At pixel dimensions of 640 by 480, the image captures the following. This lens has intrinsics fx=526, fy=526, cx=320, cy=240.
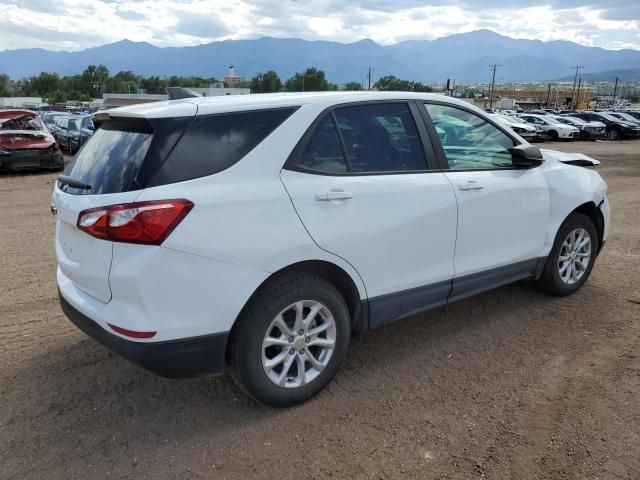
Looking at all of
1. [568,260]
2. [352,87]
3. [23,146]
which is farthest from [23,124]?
[352,87]

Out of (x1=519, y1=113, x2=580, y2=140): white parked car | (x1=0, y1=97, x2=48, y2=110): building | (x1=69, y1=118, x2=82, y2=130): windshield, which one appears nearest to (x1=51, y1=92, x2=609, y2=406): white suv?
(x1=69, y1=118, x2=82, y2=130): windshield

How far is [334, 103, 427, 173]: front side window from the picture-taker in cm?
317

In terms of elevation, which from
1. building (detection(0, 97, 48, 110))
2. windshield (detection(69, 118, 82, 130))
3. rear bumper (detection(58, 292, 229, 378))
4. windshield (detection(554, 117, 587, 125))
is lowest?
building (detection(0, 97, 48, 110))

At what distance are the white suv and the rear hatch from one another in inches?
0.4

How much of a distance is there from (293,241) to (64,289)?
1369 mm

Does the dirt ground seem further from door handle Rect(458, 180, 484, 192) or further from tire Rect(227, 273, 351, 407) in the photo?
door handle Rect(458, 180, 484, 192)

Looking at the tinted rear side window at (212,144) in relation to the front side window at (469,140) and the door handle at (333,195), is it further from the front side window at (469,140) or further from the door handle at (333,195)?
the front side window at (469,140)

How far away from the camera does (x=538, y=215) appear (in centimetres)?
414

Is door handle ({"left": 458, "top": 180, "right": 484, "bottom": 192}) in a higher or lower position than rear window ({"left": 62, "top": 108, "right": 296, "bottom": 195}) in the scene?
lower

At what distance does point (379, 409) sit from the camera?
3.05 m

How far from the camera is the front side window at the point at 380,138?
317 centimetres

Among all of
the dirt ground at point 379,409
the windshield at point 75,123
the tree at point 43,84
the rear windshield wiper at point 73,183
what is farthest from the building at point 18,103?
the dirt ground at point 379,409

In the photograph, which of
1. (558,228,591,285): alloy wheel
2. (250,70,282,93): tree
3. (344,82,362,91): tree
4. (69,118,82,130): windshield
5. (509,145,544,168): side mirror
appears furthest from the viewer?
(250,70,282,93): tree

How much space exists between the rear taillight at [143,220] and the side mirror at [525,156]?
2560mm
